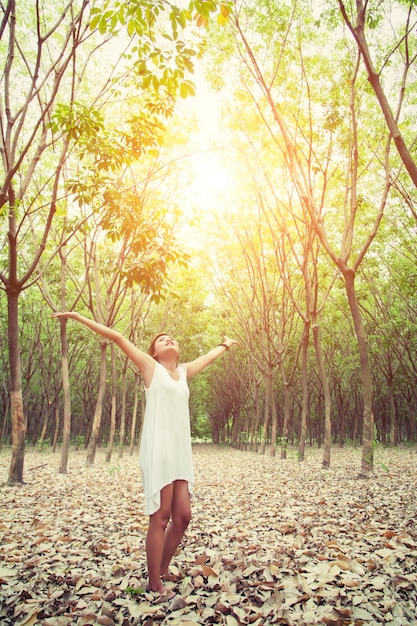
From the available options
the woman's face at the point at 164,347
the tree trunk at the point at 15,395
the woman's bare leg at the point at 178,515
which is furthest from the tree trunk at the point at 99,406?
the woman's bare leg at the point at 178,515

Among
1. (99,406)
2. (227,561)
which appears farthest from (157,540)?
(99,406)

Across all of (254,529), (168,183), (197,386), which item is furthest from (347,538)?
(197,386)

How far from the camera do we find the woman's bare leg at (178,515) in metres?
3.71

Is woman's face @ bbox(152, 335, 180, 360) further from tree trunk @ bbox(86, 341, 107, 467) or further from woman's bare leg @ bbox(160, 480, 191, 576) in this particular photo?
tree trunk @ bbox(86, 341, 107, 467)

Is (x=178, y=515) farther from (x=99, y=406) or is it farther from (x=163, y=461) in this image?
(x=99, y=406)

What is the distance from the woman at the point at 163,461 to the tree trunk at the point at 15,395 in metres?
6.02

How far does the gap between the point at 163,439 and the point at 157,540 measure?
0.85 meters

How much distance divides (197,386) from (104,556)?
44.8m

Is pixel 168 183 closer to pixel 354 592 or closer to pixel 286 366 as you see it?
pixel 354 592

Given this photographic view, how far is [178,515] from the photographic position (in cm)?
371

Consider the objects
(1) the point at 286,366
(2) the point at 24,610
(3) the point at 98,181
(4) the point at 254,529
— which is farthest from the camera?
(1) the point at 286,366

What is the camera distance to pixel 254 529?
19.5ft

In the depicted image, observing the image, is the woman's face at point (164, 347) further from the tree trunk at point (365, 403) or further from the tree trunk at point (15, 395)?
the tree trunk at point (365, 403)

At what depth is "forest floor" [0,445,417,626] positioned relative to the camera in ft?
11.0
